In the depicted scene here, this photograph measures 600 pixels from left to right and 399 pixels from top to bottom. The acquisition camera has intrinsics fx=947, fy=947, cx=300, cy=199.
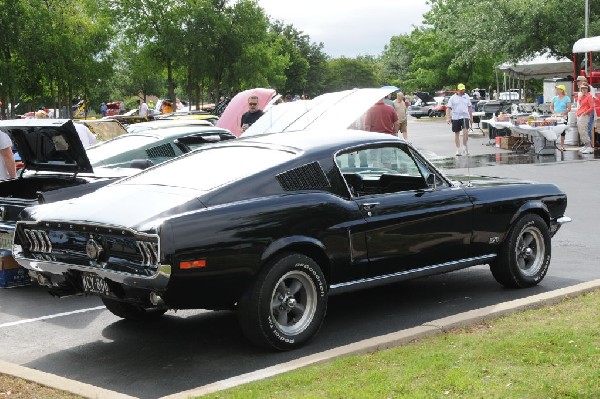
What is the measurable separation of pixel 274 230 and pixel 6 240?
3.58m

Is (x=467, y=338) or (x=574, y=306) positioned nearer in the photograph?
(x=467, y=338)

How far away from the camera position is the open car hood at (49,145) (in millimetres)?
9195

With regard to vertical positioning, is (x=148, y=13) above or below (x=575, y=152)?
above

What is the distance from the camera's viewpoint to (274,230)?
6504mm

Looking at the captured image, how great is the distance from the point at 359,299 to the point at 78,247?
281 centimetres

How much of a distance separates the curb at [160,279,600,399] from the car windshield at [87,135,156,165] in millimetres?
6331

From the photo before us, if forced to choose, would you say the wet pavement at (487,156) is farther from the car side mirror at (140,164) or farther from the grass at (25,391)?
the grass at (25,391)

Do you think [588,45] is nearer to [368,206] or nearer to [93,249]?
[368,206]

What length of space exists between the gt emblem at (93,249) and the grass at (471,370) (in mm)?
1513

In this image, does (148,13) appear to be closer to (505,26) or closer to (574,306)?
(505,26)

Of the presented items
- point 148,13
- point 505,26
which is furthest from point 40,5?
point 505,26

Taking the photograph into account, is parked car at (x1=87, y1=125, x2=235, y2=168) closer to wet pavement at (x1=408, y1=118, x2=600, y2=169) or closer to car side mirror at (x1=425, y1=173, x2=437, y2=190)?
car side mirror at (x1=425, y1=173, x2=437, y2=190)

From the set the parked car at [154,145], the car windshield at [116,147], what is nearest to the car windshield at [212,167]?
the parked car at [154,145]

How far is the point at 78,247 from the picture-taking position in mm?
6566
